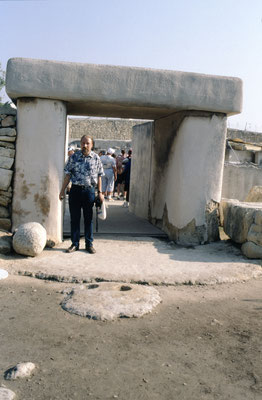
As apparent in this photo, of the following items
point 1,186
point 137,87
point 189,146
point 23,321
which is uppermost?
point 137,87

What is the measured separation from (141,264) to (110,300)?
1.50 metres

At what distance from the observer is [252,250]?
6340 mm

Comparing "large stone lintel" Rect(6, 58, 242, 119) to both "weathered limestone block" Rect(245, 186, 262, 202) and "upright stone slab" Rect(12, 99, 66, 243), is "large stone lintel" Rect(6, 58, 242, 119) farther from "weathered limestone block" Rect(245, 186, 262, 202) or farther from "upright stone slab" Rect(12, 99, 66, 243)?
"weathered limestone block" Rect(245, 186, 262, 202)

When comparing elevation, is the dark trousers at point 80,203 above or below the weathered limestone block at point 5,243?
above

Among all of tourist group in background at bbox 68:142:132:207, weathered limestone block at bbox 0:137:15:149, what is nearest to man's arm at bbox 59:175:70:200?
weathered limestone block at bbox 0:137:15:149

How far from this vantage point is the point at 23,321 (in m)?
3.99

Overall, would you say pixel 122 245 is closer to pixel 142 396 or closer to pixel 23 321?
pixel 23 321

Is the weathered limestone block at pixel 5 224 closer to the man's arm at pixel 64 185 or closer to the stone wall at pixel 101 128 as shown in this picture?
the man's arm at pixel 64 185

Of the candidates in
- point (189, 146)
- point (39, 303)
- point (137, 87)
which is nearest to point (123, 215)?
point (189, 146)

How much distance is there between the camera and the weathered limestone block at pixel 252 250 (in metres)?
6.31

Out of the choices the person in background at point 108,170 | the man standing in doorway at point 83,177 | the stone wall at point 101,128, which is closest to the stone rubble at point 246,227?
the man standing in doorway at point 83,177

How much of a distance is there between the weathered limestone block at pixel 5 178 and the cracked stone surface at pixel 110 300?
2.39 m

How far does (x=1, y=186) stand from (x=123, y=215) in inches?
164

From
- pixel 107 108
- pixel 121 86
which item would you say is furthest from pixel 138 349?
pixel 107 108
